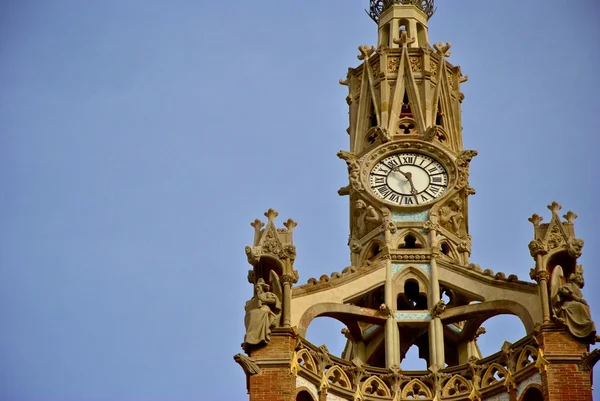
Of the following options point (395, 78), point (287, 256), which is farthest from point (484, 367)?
point (395, 78)

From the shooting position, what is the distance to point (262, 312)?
197ft

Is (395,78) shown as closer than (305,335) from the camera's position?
No

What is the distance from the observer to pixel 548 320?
59.7 meters

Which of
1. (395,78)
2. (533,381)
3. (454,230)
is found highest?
(395,78)

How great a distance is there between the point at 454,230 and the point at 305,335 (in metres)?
6.48

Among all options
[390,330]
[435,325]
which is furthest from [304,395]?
[435,325]

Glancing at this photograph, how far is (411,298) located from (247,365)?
7180 millimetres

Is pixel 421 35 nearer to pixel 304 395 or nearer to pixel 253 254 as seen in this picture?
pixel 253 254

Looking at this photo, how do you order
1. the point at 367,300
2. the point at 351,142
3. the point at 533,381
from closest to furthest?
the point at 533,381
the point at 367,300
the point at 351,142

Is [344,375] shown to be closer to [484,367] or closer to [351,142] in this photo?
[484,367]

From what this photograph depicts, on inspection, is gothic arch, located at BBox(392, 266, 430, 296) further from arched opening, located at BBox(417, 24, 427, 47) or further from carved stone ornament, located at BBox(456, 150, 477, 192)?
arched opening, located at BBox(417, 24, 427, 47)

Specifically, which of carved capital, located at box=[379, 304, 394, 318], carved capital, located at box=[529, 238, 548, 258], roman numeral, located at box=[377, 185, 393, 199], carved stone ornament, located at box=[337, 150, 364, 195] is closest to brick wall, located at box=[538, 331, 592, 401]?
carved capital, located at box=[529, 238, 548, 258]

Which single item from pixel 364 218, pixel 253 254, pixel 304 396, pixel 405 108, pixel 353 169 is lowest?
pixel 304 396

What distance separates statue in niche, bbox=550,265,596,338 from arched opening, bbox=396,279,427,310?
4693mm
